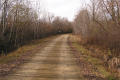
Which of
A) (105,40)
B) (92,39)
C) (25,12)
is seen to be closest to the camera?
(105,40)

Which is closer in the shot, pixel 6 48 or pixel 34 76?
pixel 34 76

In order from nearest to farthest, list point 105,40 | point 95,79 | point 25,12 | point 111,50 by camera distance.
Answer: point 95,79, point 111,50, point 105,40, point 25,12

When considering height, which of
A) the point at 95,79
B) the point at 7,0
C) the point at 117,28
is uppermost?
the point at 7,0

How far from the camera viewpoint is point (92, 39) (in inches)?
825

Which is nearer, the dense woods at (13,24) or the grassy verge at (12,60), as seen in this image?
the grassy verge at (12,60)

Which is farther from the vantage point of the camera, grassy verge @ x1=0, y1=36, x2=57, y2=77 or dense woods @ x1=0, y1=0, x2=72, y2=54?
dense woods @ x1=0, y1=0, x2=72, y2=54

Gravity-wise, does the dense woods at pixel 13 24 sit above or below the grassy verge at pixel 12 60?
above

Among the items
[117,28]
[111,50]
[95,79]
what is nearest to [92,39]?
[111,50]

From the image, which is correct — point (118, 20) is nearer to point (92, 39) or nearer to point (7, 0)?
point (92, 39)

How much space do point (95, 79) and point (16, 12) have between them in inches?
696

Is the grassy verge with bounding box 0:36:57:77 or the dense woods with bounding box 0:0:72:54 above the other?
the dense woods with bounding box 0:0:72:54

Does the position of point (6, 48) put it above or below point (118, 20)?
below

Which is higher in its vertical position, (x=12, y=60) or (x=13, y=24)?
(x=13, y=24)

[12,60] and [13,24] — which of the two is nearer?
[12,60]
